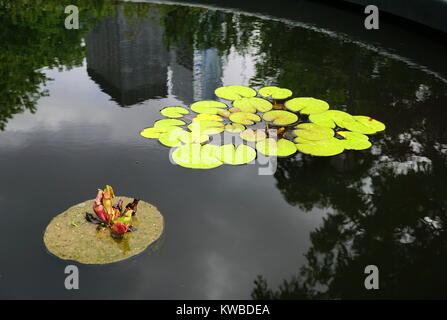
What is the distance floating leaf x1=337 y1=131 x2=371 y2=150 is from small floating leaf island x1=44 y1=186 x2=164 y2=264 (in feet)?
7.63

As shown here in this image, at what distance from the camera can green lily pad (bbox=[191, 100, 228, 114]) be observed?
6.02 metres

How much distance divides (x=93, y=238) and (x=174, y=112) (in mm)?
2575

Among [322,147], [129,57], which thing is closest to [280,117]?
[322,147]

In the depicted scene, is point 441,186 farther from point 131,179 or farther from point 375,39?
point 375,39

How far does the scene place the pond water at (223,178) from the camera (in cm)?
354

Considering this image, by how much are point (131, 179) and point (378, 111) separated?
3.36 meters

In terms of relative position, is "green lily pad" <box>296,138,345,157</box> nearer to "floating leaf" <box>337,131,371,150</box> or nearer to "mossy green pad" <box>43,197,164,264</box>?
"floating leaf" <box>337,131,371,150</box>

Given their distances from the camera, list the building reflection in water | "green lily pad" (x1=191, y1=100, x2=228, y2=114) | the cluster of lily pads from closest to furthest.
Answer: the cluster of lily pads, "green lily pad" (x1=191, y1=100, x2=228, y2=114), the building reflection in water

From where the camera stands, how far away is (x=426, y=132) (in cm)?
568

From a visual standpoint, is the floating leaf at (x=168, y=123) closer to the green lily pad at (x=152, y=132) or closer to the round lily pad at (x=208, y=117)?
the green lily pad at (x=152, y=132)

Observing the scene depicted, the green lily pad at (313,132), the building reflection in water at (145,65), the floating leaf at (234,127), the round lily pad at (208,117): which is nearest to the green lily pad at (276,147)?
the green lily pad at (313,132)

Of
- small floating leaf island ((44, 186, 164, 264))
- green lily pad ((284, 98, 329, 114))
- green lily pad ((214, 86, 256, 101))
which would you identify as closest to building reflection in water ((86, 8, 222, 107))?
green lily pad ((214, 86, 256, 101))

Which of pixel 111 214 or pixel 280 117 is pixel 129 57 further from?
pixel 111 214

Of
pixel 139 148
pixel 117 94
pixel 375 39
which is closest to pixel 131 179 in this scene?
pixel 139 148
